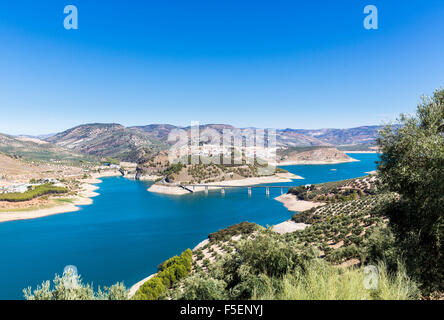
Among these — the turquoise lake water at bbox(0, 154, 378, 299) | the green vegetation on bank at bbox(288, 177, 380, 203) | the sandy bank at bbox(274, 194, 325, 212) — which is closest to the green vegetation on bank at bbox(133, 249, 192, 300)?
the turquoise lake water at bbox(0, 154, 378, 299)

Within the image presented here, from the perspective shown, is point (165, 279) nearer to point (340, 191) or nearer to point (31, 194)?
point (340, 191)

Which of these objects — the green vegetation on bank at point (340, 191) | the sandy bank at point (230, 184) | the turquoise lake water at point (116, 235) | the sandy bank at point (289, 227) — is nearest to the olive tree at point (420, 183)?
the turquoise lake water at point (116, 235)

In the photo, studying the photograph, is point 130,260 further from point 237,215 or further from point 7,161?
point 7,161

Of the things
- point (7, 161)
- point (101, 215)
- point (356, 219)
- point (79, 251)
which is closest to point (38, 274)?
point (79, 251)

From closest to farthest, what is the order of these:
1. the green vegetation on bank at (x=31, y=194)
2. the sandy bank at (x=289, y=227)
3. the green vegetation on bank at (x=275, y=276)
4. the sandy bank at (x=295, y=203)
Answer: the green vegetation on bank at (x=275, y=276), the sandy bank at (x=289, y=227), the sandy bank at (x=295, y=203), the green vegetation on bank at (x=31, y=194)

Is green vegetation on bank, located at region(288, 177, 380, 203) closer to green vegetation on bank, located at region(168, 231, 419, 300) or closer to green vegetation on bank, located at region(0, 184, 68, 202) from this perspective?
green vegetation on bank, located at region(168, 231, 419, 300)

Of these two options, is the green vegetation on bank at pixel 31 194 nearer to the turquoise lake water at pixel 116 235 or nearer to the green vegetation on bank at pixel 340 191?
the turquoise lake water at pixel 116 235

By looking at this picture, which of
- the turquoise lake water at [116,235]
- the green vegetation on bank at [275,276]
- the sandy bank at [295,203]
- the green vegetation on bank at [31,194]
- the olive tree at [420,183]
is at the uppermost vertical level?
the olive tree at [420,183]
